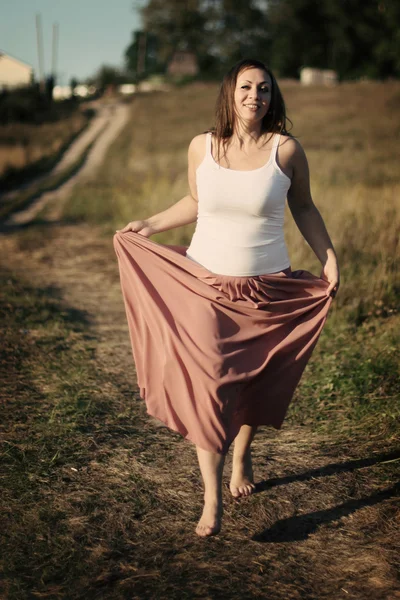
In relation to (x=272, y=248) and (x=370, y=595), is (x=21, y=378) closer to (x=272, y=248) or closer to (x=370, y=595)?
(x=272, y=248)

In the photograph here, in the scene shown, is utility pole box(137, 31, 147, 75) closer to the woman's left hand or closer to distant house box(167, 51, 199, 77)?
→ distant house box(167, 51, 199, 77)

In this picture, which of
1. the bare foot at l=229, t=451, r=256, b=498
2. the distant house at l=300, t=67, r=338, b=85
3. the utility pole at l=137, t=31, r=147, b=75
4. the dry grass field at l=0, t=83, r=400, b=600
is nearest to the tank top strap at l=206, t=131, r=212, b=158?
the bare foot at l=229, t=451, r=256, b=498

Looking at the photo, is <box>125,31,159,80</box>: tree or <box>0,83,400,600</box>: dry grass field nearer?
<box>0,83,400,600</box>: dry grass field

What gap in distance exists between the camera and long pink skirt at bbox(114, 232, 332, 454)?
258 centimetres

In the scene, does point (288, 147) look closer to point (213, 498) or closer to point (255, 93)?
point (255, 93)

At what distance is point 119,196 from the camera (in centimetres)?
Result: 1142

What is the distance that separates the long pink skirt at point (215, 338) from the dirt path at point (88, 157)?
9.03 m

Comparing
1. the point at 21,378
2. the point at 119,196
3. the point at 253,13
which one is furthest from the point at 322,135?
the point at 253,13

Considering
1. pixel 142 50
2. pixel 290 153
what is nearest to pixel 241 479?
pixel 290 153

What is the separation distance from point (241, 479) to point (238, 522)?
0.24 meters

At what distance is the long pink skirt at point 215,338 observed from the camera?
2578 millimetres

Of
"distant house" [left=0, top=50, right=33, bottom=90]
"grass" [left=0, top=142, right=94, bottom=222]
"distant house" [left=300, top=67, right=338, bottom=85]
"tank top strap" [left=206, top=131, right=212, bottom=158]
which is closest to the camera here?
"tank top strap" [left=206, top=131, right=212, bottom=158]

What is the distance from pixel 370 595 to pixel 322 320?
107 centimetres

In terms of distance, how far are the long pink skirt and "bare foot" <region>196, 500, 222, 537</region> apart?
0.24 meters
